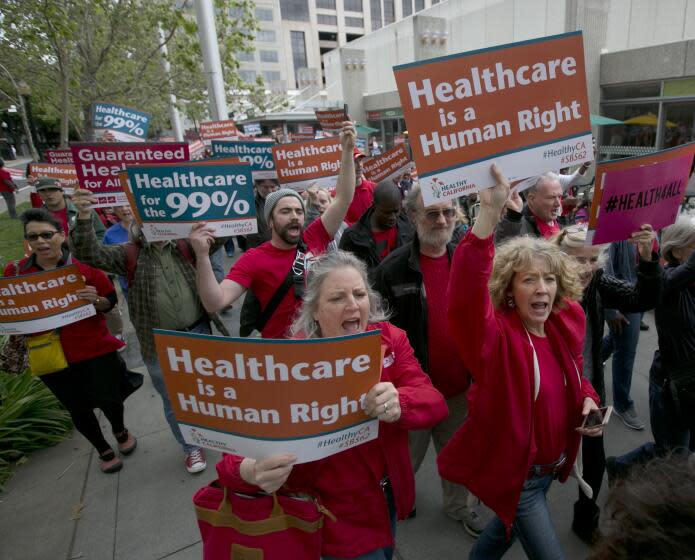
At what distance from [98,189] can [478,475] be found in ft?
11.5

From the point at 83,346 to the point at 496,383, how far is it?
292 centimetres

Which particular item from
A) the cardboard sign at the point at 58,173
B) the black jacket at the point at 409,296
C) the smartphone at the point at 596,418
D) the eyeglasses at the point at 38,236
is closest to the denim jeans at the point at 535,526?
the smartphone at the point at 596,418

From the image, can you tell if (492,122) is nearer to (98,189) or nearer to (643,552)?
(643,552)

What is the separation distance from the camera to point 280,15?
63.3 metres

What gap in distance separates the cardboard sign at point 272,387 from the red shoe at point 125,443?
9.02 feet

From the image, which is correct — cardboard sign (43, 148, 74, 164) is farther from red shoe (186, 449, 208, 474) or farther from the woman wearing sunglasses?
red shoe (186, 449, 208, 474)

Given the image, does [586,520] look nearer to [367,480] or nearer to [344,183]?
[367,480]

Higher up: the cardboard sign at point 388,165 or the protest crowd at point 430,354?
the cardboard sign at point 388,165

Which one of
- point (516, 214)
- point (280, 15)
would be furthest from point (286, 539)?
point (280, 15)

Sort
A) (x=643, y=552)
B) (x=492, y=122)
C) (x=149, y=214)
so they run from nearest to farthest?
(x=643, y=552) → (x=492, y=122) → (x=149, y=214)

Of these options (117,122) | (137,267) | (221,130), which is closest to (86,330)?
(137,267)

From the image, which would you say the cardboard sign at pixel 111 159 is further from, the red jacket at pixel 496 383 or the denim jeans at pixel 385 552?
the denim jeans at pixel 385 552

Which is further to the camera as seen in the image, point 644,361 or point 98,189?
point 644,361

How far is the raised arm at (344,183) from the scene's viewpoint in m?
2.84
